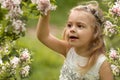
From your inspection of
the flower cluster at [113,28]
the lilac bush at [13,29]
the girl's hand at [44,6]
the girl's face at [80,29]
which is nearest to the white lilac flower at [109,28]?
the flower cluster at [113,28]

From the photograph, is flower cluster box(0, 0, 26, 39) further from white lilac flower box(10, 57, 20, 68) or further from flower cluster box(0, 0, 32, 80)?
white lilac flower box(10, 57, 20, 68)

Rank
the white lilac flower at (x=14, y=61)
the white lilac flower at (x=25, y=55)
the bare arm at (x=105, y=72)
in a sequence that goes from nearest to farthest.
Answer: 1. the white lilac flower at (x=14, y=61)
2. the white lilac flower at (x=25, y=55)
3. the bare arm at (x=105, y=72)

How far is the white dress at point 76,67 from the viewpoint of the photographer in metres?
Answer: 4.11

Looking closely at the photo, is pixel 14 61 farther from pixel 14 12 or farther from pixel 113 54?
pixel 113 54

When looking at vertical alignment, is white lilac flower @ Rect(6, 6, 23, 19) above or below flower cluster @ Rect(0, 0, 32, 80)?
above

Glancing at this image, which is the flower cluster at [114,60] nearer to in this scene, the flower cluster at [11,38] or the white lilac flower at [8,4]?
the flower cluster at [11,38]

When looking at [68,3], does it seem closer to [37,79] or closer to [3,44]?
[37,79]

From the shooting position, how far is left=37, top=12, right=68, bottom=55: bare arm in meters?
4.07

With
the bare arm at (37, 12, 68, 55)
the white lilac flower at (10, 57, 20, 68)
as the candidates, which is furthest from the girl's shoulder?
the white lilac flower at (10, 57, 20, 68)

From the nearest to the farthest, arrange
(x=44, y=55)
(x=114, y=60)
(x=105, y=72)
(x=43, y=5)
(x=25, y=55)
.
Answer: (x=43, y=5) → (x=25, y=55) → (x=105, y=72) → (x=114, y=60) → (x=44, y=55)

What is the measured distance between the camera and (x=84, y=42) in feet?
13.4

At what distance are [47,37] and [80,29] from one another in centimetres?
35

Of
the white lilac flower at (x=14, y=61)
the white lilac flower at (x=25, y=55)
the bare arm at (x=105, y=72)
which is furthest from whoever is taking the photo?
the bare arm at (x=105, y=72)

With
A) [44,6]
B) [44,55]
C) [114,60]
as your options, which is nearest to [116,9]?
[114,60]
